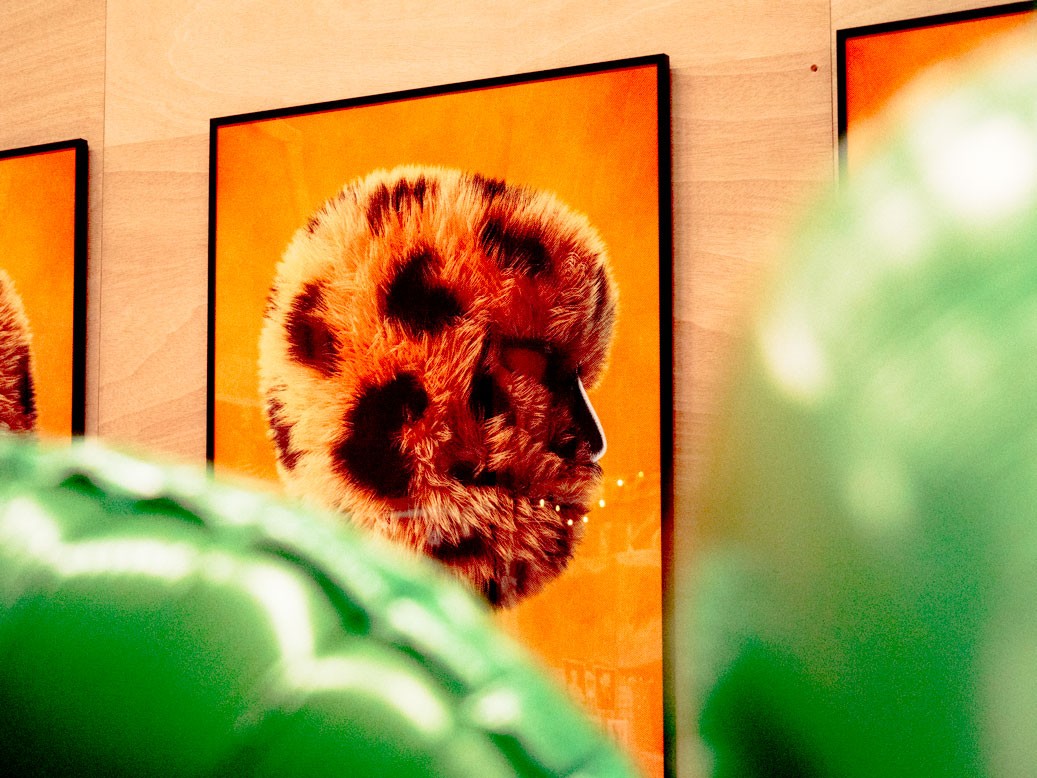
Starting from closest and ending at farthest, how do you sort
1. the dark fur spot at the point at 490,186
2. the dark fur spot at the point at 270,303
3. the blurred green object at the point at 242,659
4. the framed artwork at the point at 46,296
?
1. the blurred green object at the point at 242,659
2. the dark fur spot at the point at 490,186
3. the dark fur spot at the point at 270,303
4. the framed artwork at the point at 46,296

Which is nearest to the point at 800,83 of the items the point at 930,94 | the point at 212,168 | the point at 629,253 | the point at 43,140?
the point at 629,253

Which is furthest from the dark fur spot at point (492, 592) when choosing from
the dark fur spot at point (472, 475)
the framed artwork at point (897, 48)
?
the framed artwork at point (897, 48)

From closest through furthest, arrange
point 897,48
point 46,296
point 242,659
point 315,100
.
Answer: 1. point 242,659
2. point 897,48
3. point 315,100
4. point 46,296

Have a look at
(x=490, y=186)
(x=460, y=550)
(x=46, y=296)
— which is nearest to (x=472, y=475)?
(x=460, y=550)

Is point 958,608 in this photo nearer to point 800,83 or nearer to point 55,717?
point 55,717

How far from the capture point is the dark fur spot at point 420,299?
155cm

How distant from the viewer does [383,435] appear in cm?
156

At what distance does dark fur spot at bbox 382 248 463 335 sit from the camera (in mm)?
1547

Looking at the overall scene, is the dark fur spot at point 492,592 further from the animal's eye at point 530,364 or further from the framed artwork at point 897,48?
the framed artwork at point 897,48

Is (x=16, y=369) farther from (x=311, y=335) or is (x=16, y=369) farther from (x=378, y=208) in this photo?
(x=378, y=208)

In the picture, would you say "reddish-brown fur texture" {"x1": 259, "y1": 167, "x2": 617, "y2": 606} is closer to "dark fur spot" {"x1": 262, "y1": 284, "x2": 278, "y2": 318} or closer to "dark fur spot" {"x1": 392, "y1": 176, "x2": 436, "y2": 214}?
"dark fur spot" {"x1": 392, "y1": 176, "x2": 436, "y2": 214}

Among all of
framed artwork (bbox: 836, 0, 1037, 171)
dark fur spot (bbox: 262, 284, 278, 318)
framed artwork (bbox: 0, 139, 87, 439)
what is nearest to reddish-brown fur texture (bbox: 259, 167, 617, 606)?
dark fur spot (bbox: 262, 284, 278, 318)

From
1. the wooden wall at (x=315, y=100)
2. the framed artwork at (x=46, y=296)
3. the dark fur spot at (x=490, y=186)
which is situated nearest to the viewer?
the wooden wall at (x=315, y=100)

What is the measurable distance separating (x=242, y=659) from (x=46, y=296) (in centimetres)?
207
